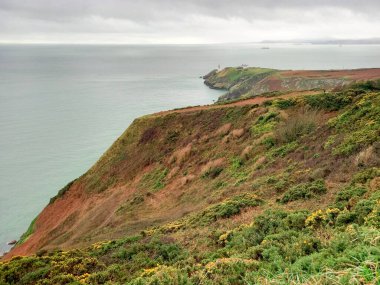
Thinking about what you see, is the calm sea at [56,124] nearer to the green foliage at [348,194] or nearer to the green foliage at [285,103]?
the green foliage at [285,103]

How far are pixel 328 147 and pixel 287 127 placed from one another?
647 centimetres

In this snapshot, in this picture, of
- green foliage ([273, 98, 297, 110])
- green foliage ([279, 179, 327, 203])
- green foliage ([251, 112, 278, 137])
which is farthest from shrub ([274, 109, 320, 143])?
green foliage ([279, 179, 327, 203])

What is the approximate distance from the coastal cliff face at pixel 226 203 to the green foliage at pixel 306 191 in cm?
6

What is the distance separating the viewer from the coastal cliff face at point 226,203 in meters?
9.09

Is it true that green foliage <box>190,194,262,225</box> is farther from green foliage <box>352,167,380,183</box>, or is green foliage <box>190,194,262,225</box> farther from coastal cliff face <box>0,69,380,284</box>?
green foliage <box>352,167,380,183</box>

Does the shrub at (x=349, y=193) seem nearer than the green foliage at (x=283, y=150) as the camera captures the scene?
Yes

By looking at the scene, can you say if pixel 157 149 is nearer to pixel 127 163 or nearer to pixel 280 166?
pixel 127 163

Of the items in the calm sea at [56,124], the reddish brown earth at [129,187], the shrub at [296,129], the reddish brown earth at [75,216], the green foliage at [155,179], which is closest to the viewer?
the reddish brown earth at [129,187]

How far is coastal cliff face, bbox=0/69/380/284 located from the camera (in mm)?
9086

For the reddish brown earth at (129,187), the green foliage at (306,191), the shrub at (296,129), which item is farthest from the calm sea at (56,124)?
the green foliage at (306,191)

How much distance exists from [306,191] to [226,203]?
4167 millimetres

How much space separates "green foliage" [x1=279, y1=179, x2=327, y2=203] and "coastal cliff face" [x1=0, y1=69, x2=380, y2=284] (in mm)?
63

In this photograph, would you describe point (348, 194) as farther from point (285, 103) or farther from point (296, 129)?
point (285, 103)

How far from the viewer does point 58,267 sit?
511 inches
